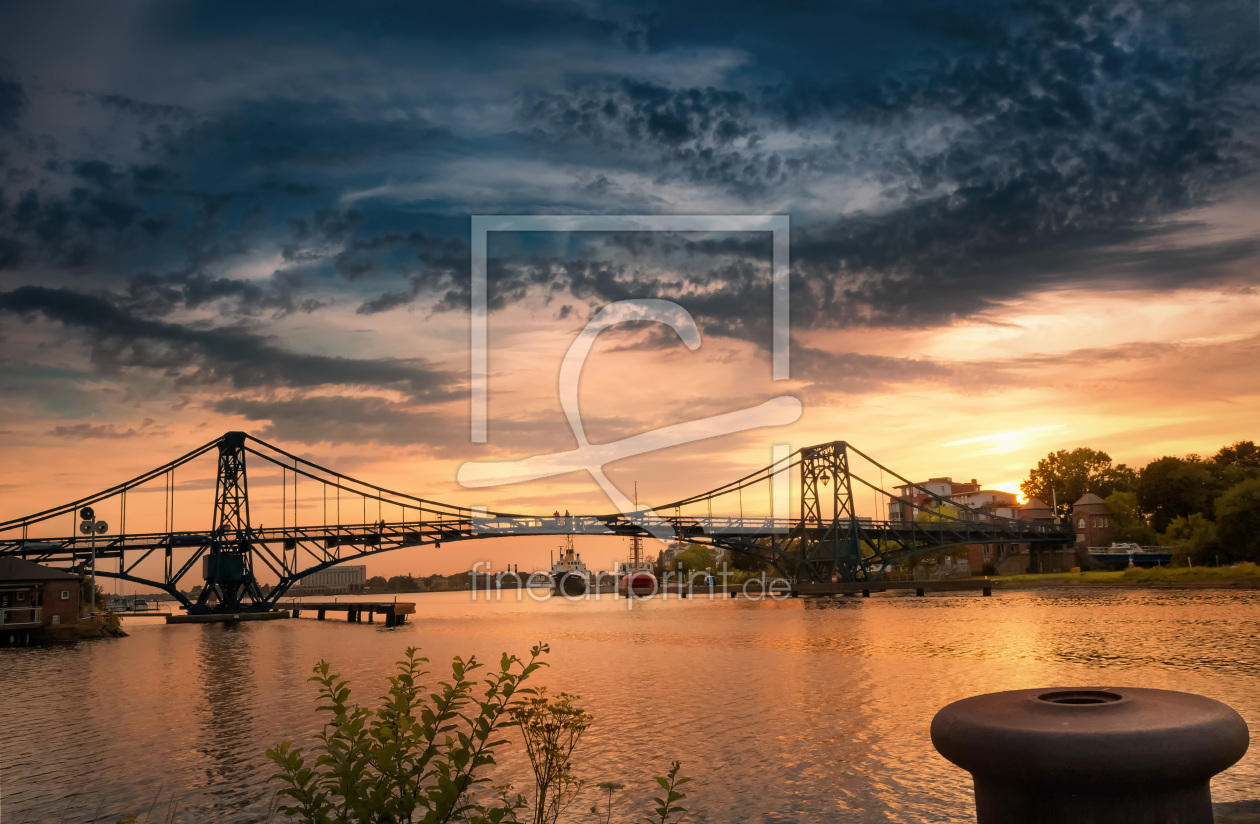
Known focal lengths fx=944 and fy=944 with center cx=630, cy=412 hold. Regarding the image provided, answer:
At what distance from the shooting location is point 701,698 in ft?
96.2

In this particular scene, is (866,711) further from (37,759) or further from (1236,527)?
(1236,527)

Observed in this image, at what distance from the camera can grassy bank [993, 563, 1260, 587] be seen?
3199 inches

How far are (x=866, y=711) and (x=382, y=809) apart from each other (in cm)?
Result: 2135

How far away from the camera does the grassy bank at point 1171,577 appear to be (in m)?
81.2

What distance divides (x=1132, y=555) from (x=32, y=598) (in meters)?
109

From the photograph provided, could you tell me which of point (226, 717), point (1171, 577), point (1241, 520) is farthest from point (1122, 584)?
point (226, 717)

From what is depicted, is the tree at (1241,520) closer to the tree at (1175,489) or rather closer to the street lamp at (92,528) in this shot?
the tree at (1175,489)

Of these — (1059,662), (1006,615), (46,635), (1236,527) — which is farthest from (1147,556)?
(46,635)

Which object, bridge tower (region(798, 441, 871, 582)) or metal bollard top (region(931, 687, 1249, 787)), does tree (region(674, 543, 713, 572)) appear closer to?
bridge tower (region(798, 441, 871, 582))

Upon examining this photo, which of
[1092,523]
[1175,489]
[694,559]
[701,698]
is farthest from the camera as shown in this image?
[694,559]

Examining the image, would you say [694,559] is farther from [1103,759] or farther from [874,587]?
[1103,759]

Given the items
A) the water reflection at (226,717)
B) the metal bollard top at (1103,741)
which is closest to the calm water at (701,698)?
the water reflection at (226,717)

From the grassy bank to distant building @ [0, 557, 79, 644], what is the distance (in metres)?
91.2

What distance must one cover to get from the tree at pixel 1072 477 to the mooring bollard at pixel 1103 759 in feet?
515
